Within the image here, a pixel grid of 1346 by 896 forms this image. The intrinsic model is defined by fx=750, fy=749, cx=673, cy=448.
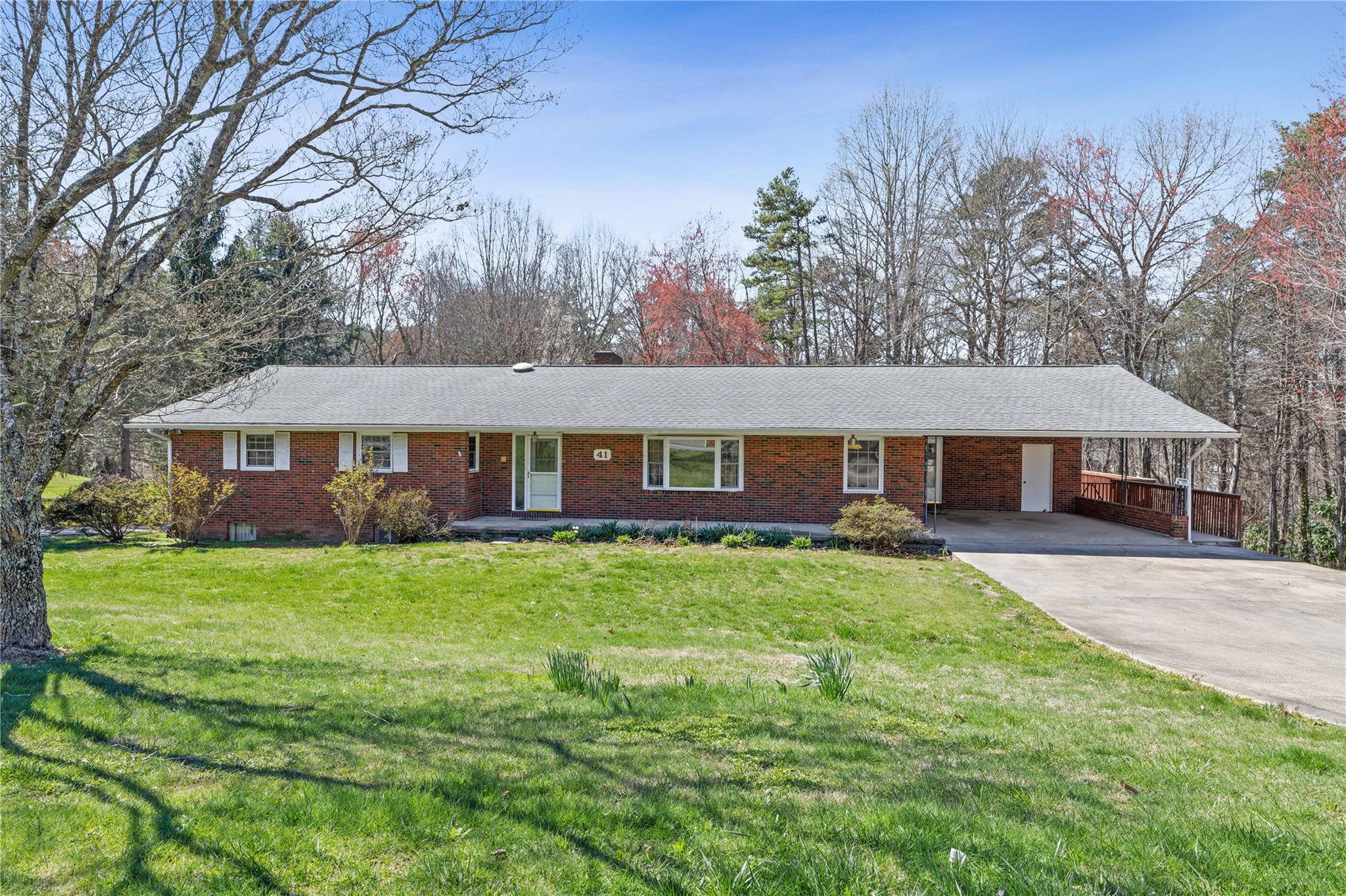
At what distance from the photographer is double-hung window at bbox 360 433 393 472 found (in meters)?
17.7

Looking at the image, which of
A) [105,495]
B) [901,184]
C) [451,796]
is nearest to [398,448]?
[105,495]

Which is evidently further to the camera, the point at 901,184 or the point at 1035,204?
the point at 901,184

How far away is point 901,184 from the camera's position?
99.4 feet

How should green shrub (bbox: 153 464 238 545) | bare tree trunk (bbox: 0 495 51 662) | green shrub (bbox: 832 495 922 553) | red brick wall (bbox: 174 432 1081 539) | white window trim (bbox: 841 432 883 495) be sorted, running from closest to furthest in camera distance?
bare tree trunk (bbox: 0 495 51 662) < green shrub (bbox: 832 495 922 553) < green shrub (bbox: 153 464 238 545) < white window trim (bbox: 841 432 883 495) < red brick wall (bbox: 174 432 1081 539)

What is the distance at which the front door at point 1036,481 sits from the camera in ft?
67.0

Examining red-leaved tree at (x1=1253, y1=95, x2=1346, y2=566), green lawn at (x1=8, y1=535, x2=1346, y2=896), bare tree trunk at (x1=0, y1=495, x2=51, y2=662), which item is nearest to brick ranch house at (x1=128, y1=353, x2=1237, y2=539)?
red-leaved tree at (x1=1253, y1=95, x2=1346, y2=566)

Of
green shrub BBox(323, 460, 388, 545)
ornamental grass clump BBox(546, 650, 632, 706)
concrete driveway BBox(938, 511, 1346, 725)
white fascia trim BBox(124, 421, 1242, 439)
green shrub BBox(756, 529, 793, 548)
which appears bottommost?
concrete driveway BBox(938, 511, 1346, 725)

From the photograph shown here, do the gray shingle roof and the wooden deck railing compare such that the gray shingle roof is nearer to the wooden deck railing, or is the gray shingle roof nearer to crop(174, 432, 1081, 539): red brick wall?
crop(174, 432, 1081, 539): red brick wall

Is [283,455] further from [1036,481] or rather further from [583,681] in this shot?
[1036,481]

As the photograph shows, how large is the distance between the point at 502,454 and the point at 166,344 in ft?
39.2

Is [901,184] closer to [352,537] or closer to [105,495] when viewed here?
[352,537]

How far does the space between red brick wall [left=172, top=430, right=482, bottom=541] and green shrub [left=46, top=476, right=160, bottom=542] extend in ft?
3.97

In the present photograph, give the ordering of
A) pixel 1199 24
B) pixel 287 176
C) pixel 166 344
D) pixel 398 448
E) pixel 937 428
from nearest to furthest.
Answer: pixel 166 344
pixel 287 176
pixel 1199 24
pixel 937 428
pixel 398 448

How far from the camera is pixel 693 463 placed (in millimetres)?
17516
